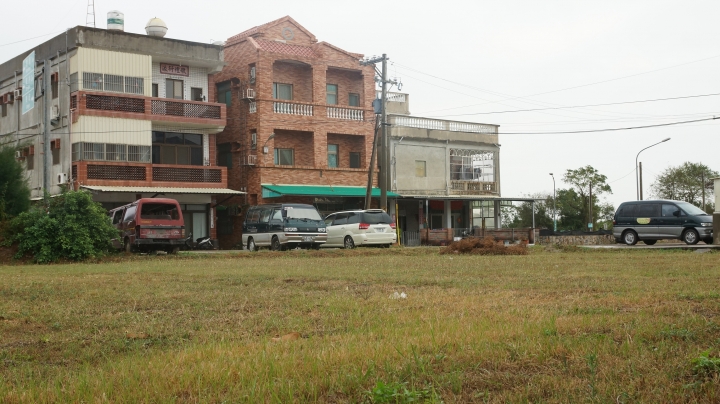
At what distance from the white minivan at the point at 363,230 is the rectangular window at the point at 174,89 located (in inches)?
465

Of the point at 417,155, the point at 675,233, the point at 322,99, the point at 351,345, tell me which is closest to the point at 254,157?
the point at 322,99

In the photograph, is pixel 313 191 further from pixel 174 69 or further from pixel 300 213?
pixel 174 69

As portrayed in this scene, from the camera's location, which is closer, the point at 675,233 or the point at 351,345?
the point at 351,345

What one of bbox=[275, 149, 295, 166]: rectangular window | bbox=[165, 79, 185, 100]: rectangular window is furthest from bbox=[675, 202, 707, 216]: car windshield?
bbox=[165, 79, 185, 100]: rectangular window

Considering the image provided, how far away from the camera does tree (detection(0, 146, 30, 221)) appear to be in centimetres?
2764

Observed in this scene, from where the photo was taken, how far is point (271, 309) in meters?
8.88

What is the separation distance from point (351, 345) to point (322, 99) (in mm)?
39529

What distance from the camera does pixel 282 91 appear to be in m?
44.3

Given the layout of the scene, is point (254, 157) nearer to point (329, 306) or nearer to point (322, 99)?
point (322, 99)

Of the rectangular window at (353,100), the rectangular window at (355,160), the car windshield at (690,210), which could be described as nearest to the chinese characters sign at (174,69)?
the rectangular window at (353,100)

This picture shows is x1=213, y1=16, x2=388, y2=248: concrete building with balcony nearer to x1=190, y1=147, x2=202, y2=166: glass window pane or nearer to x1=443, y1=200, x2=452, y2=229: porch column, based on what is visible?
x1=190, y1=147, x2=202, y2=166: glass window pane

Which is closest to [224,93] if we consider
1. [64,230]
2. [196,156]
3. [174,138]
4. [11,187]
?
[196,156]

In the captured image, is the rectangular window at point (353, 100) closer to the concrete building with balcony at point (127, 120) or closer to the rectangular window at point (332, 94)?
the rectangular window at point (332, 94)

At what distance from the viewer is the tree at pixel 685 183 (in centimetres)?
7030
